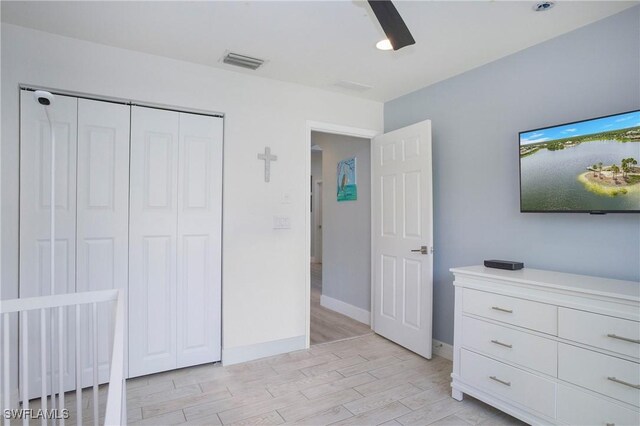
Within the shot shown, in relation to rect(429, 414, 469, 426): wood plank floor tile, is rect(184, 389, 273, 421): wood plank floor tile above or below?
above

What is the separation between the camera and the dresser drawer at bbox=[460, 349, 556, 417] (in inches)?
77.0

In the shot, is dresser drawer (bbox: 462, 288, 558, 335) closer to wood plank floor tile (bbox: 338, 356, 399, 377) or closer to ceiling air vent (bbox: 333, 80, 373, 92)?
wood plank floor tile (bbox: 338, 356, 399, 377)

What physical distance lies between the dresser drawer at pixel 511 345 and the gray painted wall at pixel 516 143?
0.60 m

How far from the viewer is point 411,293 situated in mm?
3219

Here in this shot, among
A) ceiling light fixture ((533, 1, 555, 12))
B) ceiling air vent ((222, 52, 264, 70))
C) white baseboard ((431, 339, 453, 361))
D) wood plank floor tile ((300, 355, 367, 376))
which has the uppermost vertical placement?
ceiling air vent ((222, 52, 264, 70))

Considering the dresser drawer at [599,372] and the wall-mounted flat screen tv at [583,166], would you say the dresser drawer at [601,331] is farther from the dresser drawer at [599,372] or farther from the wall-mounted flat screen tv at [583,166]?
the wall-mounted flat screen tv at [583,166]

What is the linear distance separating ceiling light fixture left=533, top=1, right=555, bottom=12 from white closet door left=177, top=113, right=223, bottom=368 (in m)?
2.33

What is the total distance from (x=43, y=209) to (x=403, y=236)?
2.81 m

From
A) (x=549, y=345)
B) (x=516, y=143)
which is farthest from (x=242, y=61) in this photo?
(x=549, y=345)

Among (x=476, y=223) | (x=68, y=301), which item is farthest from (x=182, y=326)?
(x=476, y=223)

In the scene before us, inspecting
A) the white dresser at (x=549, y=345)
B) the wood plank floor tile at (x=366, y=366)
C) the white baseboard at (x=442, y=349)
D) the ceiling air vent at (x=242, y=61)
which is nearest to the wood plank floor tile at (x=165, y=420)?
the wood plank floor tile at (x=366, y=366)

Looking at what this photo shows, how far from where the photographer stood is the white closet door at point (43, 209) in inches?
91.2

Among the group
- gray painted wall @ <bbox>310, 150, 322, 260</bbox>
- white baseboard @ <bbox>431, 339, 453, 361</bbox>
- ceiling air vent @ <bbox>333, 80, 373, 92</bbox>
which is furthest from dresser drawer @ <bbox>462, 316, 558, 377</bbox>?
gray painted wall @ <bbox>310, 150, 322, 260</bbox>

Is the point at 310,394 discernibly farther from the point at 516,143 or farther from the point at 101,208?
the point at 516,143
